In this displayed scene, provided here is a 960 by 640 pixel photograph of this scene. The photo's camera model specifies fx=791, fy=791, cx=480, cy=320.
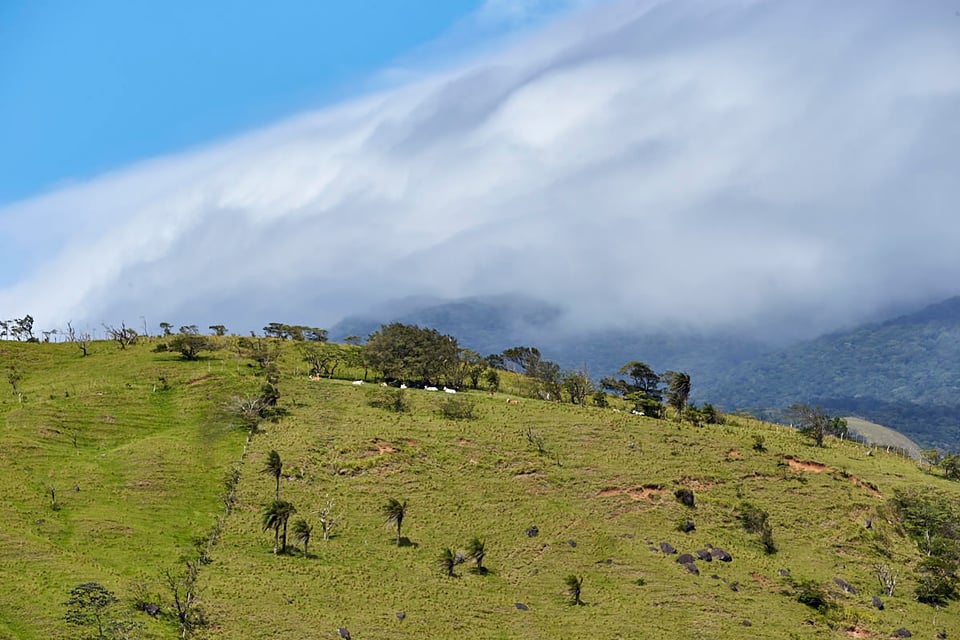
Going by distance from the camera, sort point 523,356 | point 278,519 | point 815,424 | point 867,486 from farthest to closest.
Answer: point 523,356, point 815,424, point 867,486, point 278,519

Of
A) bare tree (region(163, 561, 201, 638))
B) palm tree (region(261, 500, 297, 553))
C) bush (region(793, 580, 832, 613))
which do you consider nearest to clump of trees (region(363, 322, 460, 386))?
palm tree (region(261, 500, 297, 553))

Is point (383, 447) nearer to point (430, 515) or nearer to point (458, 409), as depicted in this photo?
point (430, 515)

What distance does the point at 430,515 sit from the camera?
300 ft

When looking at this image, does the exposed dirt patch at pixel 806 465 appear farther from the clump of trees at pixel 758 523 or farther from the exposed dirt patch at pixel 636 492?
the exposed dirt patch at pixel 636 492

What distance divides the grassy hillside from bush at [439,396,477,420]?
2325 millimetres

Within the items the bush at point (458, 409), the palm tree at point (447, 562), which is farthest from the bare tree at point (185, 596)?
the bush at point (458, 409)

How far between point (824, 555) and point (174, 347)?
11220cm

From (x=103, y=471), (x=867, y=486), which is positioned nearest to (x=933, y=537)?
(x=867, y=486)

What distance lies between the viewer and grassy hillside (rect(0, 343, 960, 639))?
71188 millimetres

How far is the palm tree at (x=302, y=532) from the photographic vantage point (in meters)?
78.8

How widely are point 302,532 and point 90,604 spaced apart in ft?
68.6

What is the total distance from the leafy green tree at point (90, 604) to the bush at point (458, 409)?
6163cm

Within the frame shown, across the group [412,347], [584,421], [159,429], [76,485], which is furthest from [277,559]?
[412,347]

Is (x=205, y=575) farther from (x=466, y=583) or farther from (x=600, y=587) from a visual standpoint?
(x=600, y=587)
